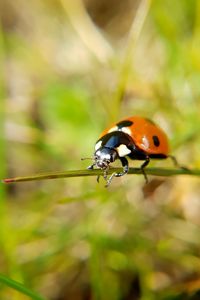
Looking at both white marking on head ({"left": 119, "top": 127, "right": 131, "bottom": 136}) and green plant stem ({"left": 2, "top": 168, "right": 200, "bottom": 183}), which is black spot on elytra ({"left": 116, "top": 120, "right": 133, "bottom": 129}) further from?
green plant stem ({"left": 2, "top": 168, "right": 200, "bottom": 183})

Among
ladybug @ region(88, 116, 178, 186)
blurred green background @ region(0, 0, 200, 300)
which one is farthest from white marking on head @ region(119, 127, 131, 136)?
blurred green background @ region(0, 0, 200, 300)

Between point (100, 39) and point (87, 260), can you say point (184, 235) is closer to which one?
point (87, 260)

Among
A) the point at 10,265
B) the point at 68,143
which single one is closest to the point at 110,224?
the point at 10,265

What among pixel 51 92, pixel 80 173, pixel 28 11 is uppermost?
pixel 28 11

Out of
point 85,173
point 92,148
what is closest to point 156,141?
point 85,173

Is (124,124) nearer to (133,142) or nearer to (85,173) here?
(133,142)

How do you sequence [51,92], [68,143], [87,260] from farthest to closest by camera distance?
[51,92] → [68,143] → [87,260]

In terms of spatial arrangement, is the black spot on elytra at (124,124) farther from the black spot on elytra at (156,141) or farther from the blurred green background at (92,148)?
the blurred green background at (92,148)

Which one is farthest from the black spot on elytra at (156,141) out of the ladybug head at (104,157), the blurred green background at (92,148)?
the blurred green background at (92,148)
